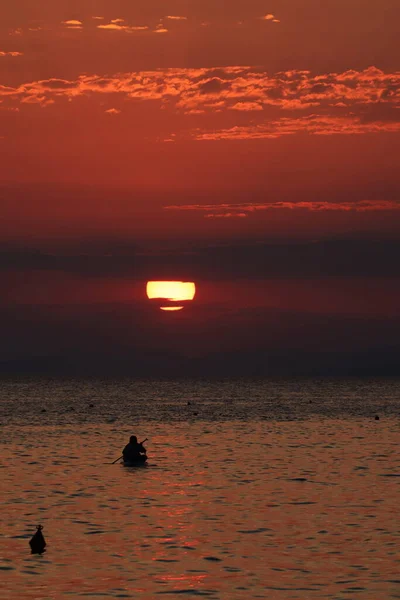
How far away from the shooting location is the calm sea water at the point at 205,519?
30.8m

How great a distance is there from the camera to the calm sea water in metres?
30.8

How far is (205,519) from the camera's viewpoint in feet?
138

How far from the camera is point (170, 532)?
39312 millimetres

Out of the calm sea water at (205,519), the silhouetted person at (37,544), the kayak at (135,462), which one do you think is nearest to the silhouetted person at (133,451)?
the kayak at (135,462)

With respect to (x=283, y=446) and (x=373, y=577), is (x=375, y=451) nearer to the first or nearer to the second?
(x=283, y=446)

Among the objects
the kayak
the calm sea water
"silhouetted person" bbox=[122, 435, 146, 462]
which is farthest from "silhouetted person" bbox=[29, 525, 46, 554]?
the kayak

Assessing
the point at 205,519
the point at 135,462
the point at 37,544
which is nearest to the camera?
the point at 37,544

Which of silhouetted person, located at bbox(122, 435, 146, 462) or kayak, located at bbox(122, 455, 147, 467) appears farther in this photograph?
kayak, located at bbox(122, 455, 147, 467)

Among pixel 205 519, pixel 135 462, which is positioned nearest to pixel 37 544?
pixel 205 519

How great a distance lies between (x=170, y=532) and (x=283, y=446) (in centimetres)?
4009

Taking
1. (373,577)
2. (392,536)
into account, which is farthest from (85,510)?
(373,577)

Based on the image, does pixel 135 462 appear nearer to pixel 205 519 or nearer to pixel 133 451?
pixel 133 451

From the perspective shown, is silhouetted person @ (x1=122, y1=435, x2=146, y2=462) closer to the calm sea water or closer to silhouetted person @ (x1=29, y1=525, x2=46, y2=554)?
the calm sea water

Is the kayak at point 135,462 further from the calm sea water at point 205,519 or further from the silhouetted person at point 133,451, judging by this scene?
the calm sea water at point 205,519
